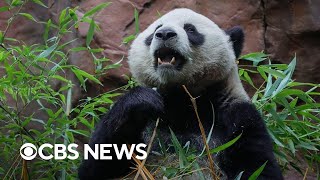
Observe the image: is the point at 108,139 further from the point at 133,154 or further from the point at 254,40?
the point at 254,40

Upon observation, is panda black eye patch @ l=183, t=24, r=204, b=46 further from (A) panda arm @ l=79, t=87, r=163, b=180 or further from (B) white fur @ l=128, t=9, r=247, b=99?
(A) panda arm @ l=79, t=87, r=163, b=180

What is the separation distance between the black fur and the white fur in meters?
0.09

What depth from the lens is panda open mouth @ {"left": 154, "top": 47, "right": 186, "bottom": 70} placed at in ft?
11.7

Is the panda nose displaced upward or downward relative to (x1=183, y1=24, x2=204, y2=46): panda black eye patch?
upward

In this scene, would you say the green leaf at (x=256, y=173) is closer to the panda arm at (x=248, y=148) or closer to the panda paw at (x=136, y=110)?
the panda arm at (x=248, y=148)

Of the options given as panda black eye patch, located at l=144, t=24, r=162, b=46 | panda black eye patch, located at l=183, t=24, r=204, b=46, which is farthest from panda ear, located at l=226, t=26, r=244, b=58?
panda black eye patch, located at l=144, t=24, r=162, b=46

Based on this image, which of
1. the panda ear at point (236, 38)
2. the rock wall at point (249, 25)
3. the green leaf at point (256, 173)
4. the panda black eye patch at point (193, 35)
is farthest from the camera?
the rock wall at point (249, 25)

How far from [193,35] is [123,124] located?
80cm

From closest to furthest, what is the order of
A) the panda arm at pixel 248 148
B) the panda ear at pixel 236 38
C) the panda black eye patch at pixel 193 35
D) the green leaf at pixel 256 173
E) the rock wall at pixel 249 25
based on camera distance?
the green leaf at pixel 256 173 → the panda arm at pixel 248 148 → the panda black eye patch at pixel 193 35 → the panda ear at pixel 236 38 → the rock wall at pixel 249 25

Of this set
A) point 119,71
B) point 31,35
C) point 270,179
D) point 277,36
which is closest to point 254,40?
point 277,36

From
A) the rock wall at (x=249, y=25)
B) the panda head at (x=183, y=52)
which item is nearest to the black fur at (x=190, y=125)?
the panda head at (x=183, y=52)

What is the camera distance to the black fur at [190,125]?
3.32 meters

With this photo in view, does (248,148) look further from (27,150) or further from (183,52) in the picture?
(27,150)

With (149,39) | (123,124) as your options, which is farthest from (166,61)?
(123,124)
